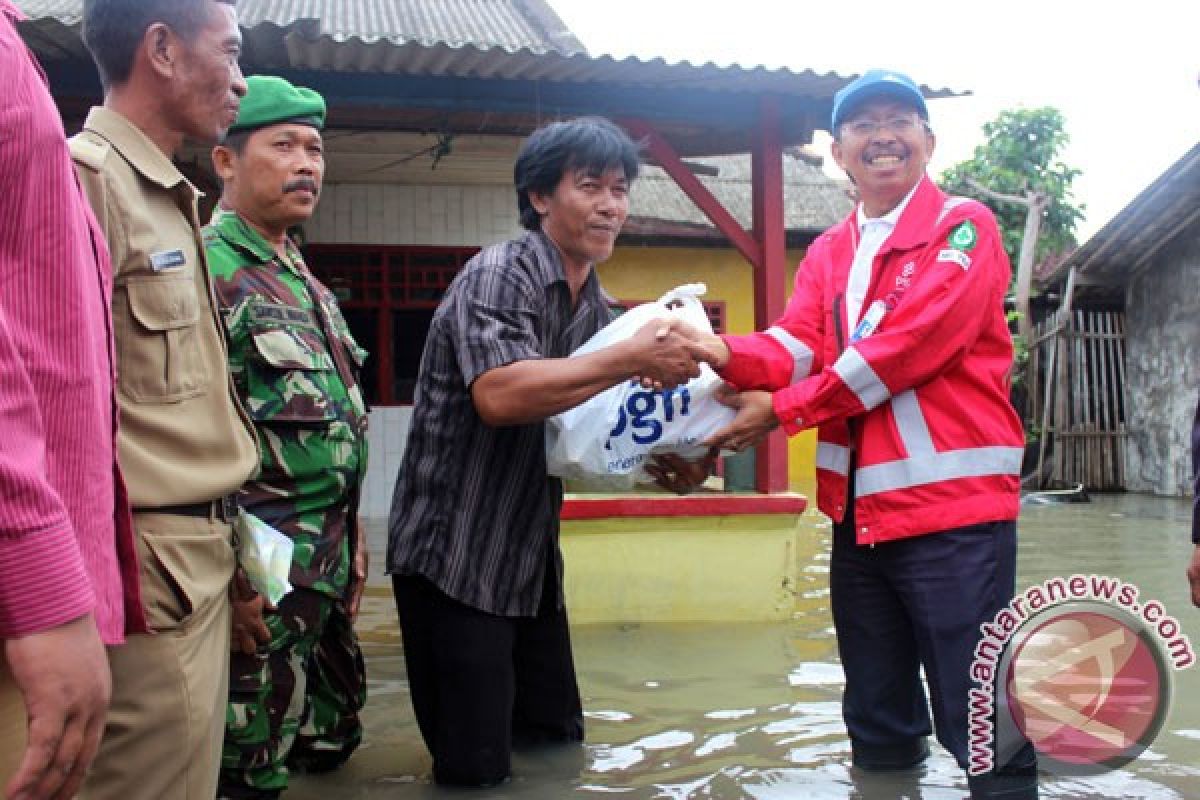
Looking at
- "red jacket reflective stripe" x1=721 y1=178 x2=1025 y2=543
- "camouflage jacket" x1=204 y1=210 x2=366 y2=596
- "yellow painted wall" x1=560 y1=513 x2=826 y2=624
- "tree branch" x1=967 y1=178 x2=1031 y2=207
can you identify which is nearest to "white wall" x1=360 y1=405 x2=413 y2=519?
"yellow painted wall" x1=560 y1=513 x2=826 y2=624

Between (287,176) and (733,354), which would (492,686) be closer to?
(733,354)

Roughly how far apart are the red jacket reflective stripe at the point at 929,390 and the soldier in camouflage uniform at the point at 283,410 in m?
1.16

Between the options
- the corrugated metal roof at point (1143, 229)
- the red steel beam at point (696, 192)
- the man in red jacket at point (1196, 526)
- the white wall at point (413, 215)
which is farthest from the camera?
the corrugated metal roof at point (1143, 229)

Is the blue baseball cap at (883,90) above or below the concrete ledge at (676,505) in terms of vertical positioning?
above

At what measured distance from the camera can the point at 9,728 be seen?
126 centimetres

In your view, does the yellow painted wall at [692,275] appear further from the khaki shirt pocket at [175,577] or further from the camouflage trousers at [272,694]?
the khaki shirt pocket at [175,577]

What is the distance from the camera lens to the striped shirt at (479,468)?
A: 3010 millimetres

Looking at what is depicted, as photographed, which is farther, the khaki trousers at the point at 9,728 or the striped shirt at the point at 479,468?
the striped shirt at the point at 479,468

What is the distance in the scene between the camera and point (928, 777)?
10.4 ft

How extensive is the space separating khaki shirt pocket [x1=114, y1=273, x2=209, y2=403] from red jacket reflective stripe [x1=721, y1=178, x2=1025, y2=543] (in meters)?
1.54

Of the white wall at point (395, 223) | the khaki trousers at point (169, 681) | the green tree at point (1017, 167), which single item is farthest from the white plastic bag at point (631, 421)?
the green tree at point (1017, 167)

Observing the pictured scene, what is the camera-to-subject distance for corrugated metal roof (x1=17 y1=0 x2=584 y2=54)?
719 cm

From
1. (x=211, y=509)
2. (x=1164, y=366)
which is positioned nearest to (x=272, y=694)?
(x=211, y=509)

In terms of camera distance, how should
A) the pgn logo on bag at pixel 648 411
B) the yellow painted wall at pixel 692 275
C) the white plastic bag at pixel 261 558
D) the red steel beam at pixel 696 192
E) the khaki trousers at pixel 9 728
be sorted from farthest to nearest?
the yellow painted wall at pixel 692 275 → the red steel beam at pixel 696 192 → the pgn logo on bag at pixel 648 411 → the white plastic bag at pixel 261 558 → the khaki trousers at pixel 9 728
